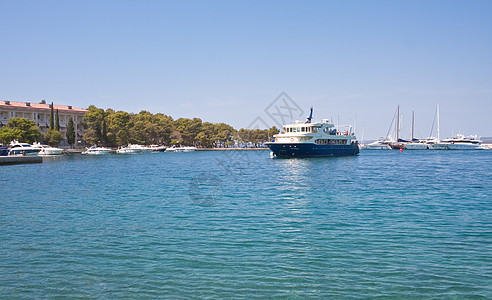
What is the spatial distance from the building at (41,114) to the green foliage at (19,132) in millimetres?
11599

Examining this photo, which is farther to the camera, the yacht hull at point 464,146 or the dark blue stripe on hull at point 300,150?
the yacht hull at point 464,146

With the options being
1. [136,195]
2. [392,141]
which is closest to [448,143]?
[392,141]

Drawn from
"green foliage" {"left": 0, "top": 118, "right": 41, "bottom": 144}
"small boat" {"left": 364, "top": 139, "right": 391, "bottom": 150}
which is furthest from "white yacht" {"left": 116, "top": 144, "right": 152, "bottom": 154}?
"small boat" {"left": 364, "top": 139, "right": 391, "bottom": 150}

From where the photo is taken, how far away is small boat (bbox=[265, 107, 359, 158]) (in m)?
77.0

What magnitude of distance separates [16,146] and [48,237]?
91931 millimetres

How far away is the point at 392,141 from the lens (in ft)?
600

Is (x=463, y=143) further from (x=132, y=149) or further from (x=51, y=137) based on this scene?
(x=51, y=137)

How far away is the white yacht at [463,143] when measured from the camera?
162125mm

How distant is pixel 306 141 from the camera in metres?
77.6

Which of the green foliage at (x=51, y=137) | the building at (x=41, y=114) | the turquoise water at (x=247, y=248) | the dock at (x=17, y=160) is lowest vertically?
the turquoise water at (x=247, y=248)

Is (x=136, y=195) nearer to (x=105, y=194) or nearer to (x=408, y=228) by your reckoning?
(x=105, y=194)

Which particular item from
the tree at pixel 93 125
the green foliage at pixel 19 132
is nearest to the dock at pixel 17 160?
the green foliage at pixel 19 132

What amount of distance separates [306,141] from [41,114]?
8873 cm

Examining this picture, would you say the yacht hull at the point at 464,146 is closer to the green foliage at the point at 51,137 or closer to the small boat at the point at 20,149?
the green foliage at the point at 51,137
